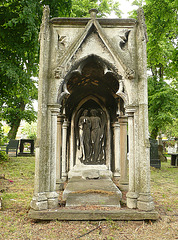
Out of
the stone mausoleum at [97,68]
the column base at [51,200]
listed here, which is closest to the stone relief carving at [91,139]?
the stone mausoleum at [97,68]

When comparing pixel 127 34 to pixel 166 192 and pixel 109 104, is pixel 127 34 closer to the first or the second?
pixel 109 104

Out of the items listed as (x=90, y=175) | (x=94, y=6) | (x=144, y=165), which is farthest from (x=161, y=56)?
(x=144, y=165)

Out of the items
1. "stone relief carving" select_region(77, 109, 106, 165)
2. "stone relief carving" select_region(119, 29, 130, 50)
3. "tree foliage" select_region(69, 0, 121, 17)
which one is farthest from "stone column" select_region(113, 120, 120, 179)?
"tree foliage" select_region(69, 0, 121, 17)

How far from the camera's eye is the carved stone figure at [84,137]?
7.12 m

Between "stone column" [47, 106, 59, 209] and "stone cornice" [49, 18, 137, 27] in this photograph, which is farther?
"stone cornice" [49, 18, 137, 27]

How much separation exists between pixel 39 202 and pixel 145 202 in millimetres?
2080

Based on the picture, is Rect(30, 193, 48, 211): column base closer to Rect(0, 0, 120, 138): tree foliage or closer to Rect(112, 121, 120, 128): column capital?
Rect(112, 121, 120, 128): column capital

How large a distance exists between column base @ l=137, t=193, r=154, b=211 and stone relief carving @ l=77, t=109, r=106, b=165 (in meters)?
Result: 3.11

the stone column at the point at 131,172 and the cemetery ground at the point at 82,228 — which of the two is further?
the stone column at the point at 131,172

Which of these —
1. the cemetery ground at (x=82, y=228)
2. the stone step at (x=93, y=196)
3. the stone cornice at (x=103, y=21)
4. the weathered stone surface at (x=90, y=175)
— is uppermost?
the stone cornice at (x=103, y=21)

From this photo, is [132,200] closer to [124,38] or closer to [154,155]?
[124,38]

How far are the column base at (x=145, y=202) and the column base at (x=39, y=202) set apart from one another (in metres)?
1.87

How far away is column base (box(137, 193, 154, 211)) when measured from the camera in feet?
12.7

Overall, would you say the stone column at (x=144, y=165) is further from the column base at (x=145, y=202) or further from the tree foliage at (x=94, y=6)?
the tree foliage at (x=94, y=6)
